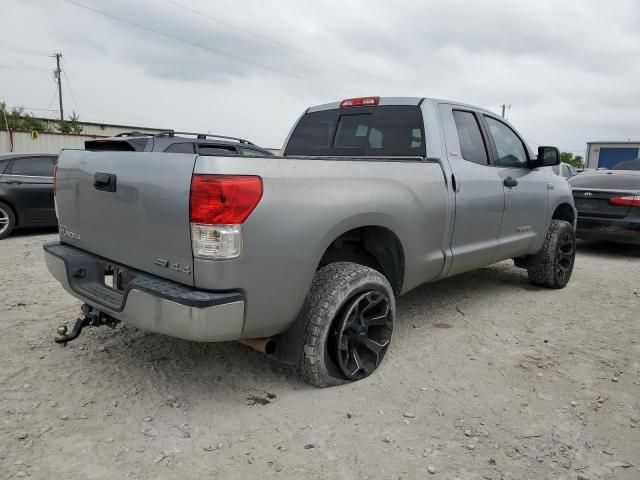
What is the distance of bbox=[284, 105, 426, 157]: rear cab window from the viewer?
365 cm

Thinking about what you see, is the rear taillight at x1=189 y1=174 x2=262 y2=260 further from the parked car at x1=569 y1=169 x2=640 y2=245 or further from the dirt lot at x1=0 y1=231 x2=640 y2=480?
the parked car at x1=569 y1=169 x2=640 y2=245

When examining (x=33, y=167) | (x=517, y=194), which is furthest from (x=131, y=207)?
(x=33, y=167)

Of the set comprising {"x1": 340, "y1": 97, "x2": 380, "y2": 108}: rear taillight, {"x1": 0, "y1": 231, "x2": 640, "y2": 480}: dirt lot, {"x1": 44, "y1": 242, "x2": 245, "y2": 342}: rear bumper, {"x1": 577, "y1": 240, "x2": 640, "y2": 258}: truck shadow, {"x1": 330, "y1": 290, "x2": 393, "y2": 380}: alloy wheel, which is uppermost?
{"x1": 340, "y1": 97, "x2": 380, "y2": 108}: rear taillight

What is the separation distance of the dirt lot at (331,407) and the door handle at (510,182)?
1.17 meters

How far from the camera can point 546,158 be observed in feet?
14.9

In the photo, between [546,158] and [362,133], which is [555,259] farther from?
[362,133]

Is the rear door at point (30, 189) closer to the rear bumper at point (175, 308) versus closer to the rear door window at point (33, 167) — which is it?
the rear door window at point (33, 167)

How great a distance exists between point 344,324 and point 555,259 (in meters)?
3.23

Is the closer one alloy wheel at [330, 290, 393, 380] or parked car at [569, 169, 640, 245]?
alloy wheel at [330, 290, 393, 380]

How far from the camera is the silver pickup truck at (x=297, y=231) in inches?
87.8

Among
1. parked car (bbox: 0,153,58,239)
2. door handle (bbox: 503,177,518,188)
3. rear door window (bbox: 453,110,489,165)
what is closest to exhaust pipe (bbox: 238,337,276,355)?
rear door window (bbox: 453,110,489,165)

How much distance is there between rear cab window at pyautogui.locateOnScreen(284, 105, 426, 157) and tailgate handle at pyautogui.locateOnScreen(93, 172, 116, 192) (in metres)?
1.97

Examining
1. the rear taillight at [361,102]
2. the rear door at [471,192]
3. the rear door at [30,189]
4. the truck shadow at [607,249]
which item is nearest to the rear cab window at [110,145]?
the rear taillight at [361,102]

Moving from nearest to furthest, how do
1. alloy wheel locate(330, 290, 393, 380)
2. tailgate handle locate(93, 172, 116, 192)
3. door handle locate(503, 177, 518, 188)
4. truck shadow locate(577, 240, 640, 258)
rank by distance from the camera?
tailgate handle locate(93, 172, 116, 192) → alloy wheel locate(330, 290, 393, 380) → door handle locate(503, 177, 518, 188) → truck shadow locate(577, 240, 640, 258)
